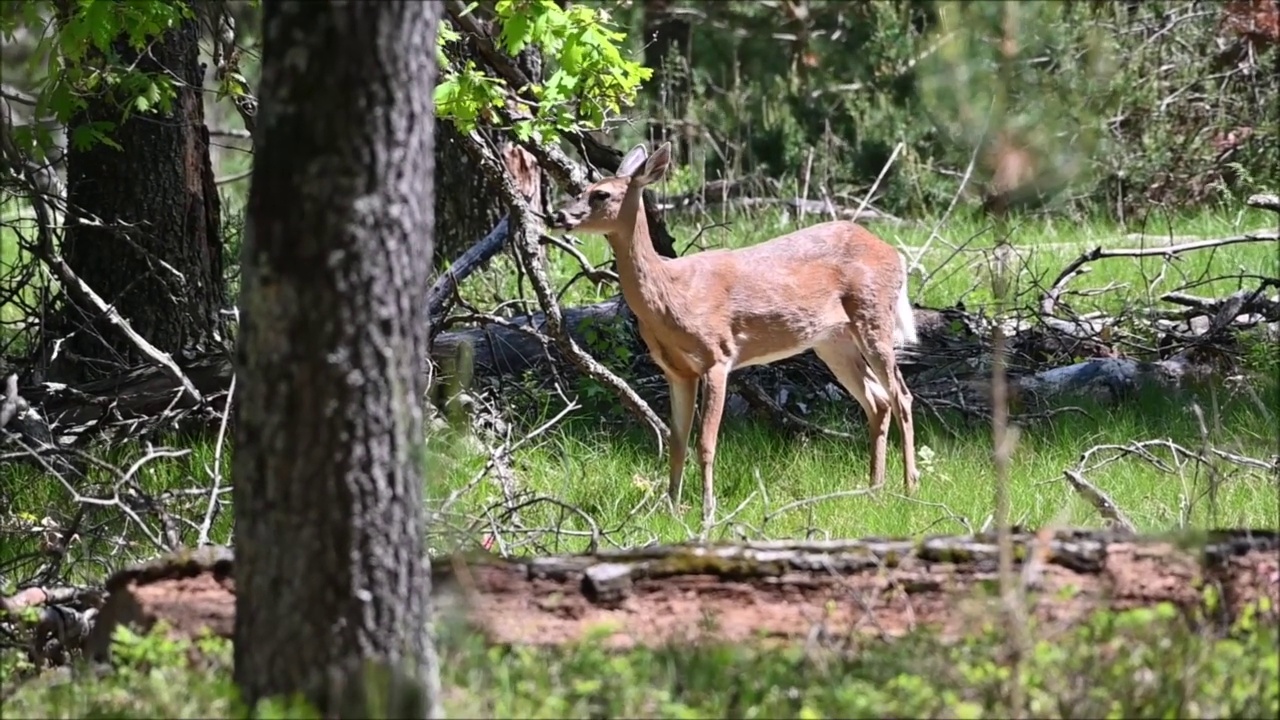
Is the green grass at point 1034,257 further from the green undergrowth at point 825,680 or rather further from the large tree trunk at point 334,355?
the large tree trunk at point 334,355

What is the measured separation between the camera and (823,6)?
50.0 ft

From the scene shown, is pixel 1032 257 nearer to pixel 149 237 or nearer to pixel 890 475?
pixel 890 475

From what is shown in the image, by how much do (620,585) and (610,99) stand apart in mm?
2354

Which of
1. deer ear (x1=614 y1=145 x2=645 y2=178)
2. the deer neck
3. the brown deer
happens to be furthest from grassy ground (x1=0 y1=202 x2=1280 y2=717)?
deer ear (x1=614 y1=145 x2=645 y2=178)

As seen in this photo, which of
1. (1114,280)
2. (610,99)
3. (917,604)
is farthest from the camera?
(1114,280)

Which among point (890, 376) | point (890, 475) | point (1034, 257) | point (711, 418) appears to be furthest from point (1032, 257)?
point (711, 418)

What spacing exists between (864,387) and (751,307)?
71cm

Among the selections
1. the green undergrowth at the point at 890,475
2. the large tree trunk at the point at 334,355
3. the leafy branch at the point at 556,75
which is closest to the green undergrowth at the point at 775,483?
the green undergrowth at the point at 890,475

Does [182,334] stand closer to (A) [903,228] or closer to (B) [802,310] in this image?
(B) [802,310]

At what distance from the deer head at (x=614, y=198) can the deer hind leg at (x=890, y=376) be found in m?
1.27

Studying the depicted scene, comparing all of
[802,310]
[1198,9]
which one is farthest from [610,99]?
[1198,9]

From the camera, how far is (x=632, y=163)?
6.86m

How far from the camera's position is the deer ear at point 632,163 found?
684 centimetres

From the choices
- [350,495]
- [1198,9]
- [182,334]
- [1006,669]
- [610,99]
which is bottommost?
[1006,669]
